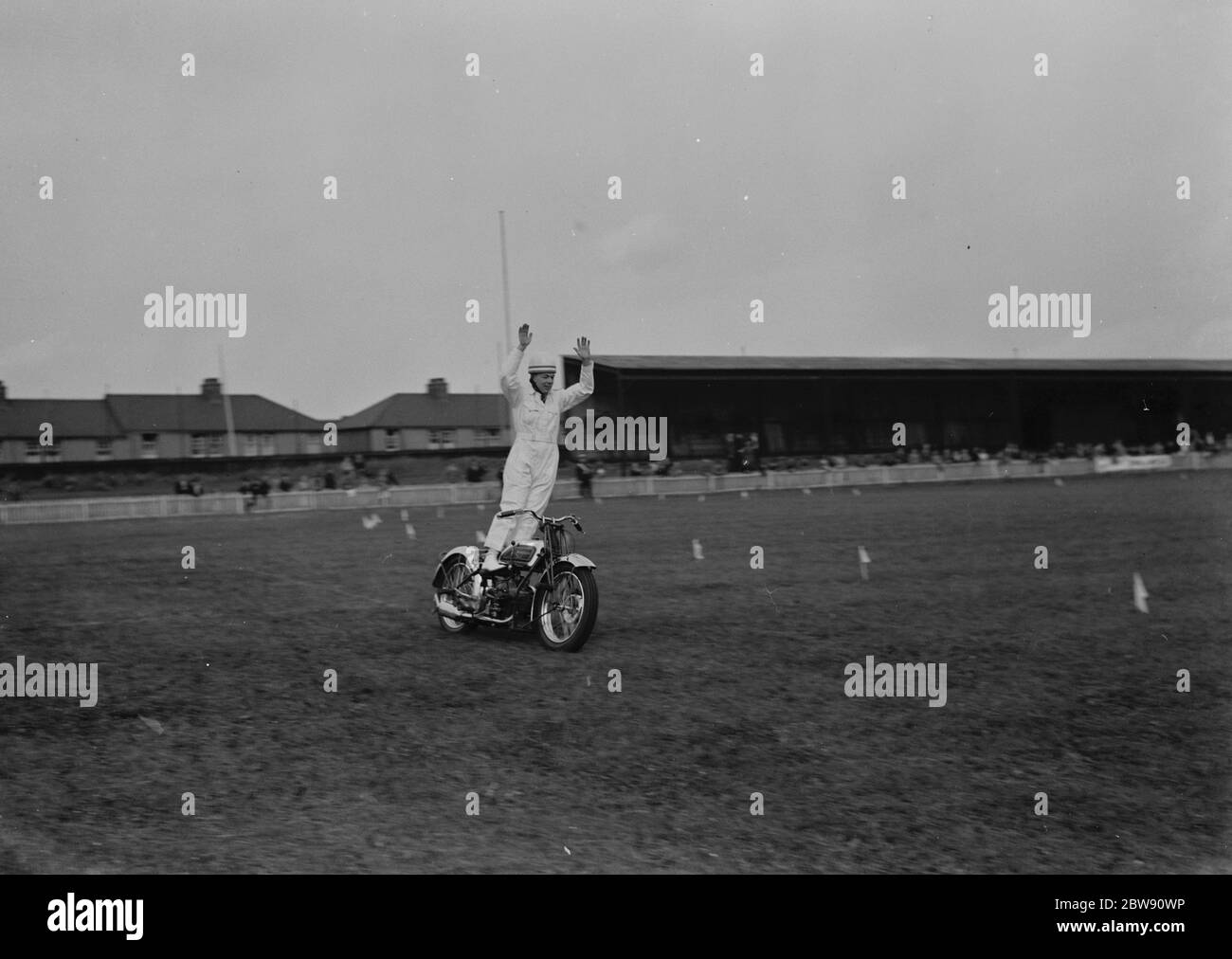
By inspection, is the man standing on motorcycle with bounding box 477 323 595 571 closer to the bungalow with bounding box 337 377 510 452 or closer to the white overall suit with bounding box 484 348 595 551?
the white overall suit with bounding box 484 348 595 551

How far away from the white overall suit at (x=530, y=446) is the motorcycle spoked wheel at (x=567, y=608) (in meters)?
0.44

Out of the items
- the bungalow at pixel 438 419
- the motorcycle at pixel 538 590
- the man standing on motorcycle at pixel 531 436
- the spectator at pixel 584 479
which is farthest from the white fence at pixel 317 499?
the man standing on motorcycle at pixel 531 436

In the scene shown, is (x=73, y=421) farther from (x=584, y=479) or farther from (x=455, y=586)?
(x=455, y=586)

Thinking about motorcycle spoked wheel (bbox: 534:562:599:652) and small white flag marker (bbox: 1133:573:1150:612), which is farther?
small white flag marker (bbox: 1133:573:1150:612)

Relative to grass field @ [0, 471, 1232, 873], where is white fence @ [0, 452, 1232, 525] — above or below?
above

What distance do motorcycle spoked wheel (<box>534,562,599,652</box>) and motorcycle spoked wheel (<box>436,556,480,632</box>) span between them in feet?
2.57

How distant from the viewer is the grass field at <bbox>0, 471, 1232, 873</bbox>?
448 cm

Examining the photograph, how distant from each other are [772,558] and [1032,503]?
39.5 ft

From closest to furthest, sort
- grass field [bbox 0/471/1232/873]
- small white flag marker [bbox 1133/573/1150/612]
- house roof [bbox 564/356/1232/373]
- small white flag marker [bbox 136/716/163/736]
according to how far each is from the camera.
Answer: grass field [bbox 0/471/1232/873], small white flag marker [bbox 136/716/163/736], small white flag marker [bbox 1133/573/1150/612], house roof [bbox 564/356/1232/373]

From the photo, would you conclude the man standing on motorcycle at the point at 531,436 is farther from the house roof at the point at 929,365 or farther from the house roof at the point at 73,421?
the house roof at the point at 73,421

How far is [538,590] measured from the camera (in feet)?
27.3

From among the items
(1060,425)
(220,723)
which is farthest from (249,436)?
(1060,425)

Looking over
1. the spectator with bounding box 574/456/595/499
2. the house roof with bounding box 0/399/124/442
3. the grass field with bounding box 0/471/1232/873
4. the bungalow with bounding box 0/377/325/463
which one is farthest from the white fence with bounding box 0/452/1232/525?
the grass field with bounding box 0/471/1232/873

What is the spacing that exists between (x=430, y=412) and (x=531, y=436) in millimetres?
4887
